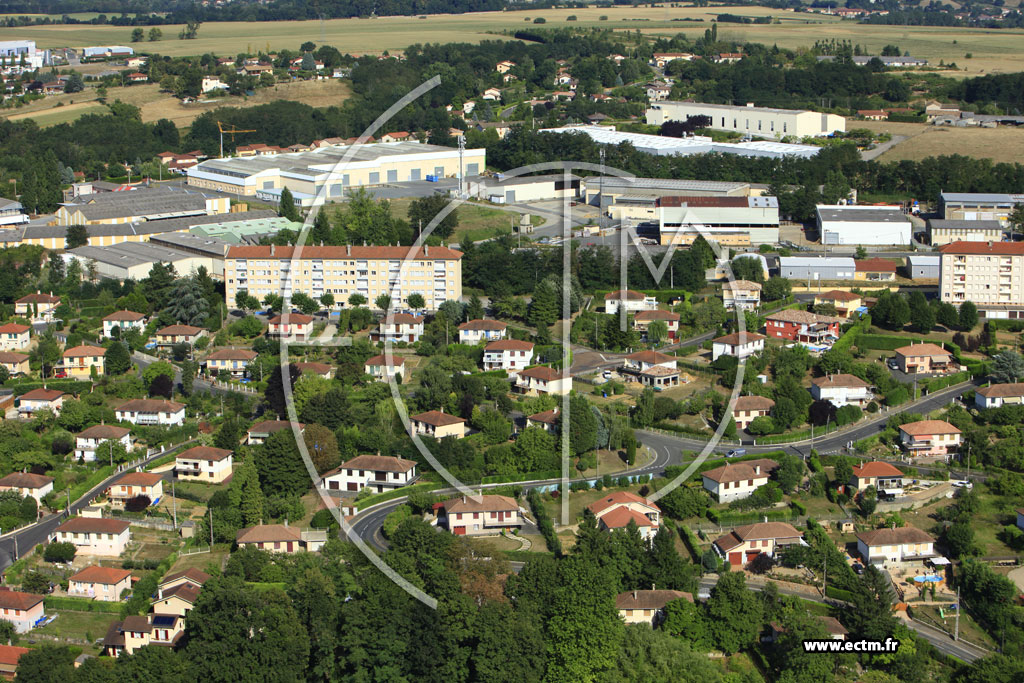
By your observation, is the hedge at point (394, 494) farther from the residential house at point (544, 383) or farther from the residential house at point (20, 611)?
the residential house at point (20, 611)

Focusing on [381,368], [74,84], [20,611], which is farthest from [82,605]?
[74,84]

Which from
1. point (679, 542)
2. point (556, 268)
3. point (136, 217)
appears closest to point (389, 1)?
point (136, 217)

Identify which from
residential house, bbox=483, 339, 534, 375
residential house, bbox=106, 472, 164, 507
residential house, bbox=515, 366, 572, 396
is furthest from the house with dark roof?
residential house, bbox=106, 472, 164, 507

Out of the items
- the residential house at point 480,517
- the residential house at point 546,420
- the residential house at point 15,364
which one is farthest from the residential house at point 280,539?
the residential house at point 15,364

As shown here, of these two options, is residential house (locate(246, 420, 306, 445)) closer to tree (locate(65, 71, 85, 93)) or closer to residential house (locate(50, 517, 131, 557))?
residential house (locate(50, 517, 131, 557))

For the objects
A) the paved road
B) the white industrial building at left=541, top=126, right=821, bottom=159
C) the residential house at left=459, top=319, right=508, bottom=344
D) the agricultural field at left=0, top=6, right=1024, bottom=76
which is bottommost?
the paved road

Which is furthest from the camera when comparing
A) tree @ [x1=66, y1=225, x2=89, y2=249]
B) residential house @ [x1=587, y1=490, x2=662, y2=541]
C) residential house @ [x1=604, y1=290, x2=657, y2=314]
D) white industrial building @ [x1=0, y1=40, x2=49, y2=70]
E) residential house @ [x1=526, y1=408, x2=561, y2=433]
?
white industrial building @ [x1=0, y1=40, x2=49, y2=70]

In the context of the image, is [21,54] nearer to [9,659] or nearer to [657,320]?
[657,320]

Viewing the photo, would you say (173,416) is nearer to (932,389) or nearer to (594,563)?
(594,563)
